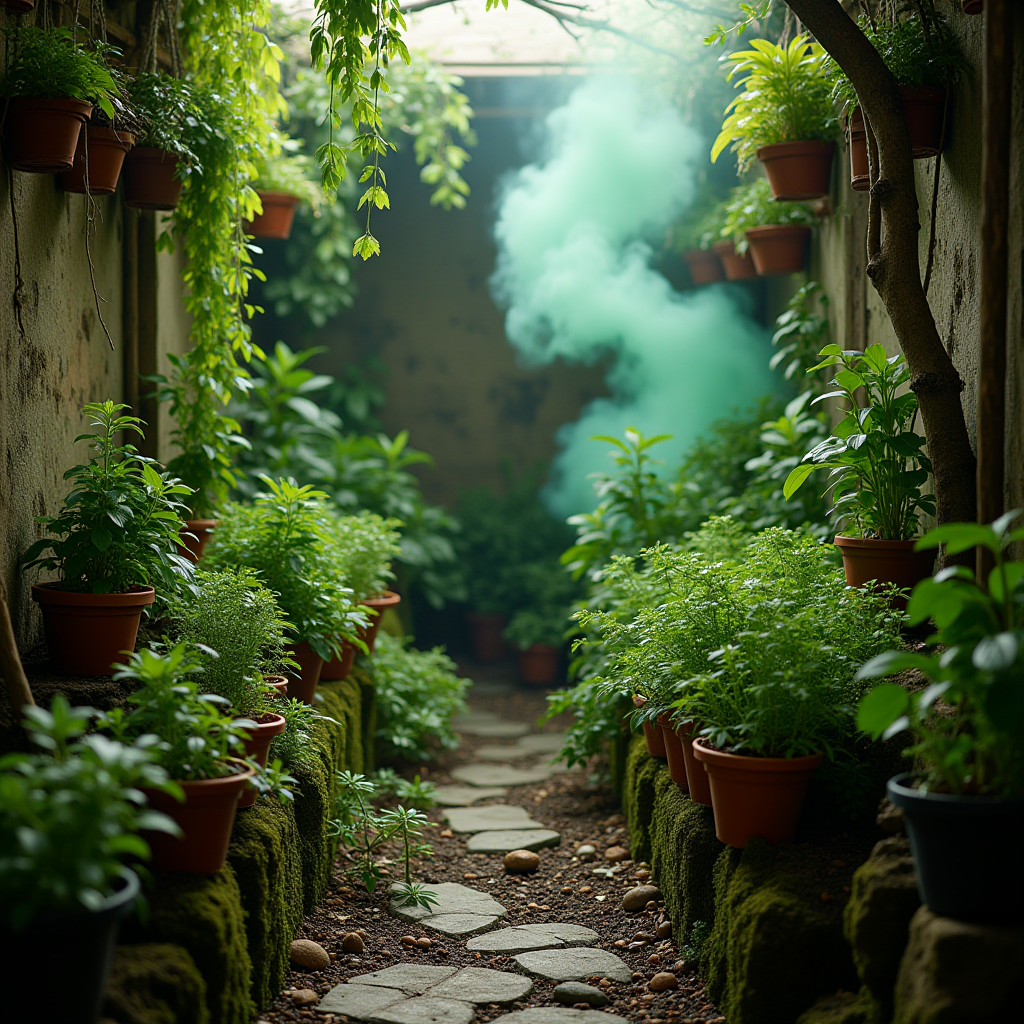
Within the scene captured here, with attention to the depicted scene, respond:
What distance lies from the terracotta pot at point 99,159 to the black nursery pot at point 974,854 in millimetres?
3528

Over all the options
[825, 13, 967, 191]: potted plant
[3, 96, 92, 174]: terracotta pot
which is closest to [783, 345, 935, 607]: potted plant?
[825, 13, 967, 191]: potted plant

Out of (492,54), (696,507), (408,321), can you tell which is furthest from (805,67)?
(408,321)

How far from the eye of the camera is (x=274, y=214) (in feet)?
20.5

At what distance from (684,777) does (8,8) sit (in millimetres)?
3438

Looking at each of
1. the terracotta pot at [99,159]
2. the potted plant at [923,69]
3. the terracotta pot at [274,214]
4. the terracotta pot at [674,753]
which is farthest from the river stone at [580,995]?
the terracotta pot at [274,214]

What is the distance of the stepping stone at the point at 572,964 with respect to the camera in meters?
3.31

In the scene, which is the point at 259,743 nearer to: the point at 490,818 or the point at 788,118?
the point at 490,818

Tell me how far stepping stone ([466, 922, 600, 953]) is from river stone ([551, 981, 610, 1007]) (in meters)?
0.38

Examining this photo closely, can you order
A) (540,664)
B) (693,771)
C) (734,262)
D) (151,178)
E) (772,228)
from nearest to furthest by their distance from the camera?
(693,771)
(151,178)
(772,228)
(734,262)
(540,664)

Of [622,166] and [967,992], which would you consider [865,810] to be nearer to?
[967,992]

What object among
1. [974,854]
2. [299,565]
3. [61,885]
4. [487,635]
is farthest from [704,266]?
[61,885]

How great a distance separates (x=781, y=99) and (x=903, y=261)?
1652mm

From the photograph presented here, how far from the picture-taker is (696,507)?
598cm

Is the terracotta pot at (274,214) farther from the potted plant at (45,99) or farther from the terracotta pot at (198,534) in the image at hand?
the potted plant at (45,99)
